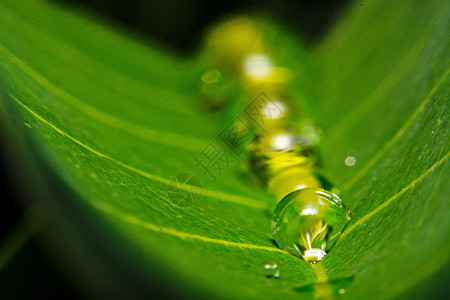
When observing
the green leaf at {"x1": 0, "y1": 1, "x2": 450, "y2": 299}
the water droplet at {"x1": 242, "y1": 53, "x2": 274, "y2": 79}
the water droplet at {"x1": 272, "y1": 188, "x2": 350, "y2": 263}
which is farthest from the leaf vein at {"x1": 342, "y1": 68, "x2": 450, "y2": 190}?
the water droplet at {"x1": 242, "y1": 53, "x2": 274, "y2": 79}

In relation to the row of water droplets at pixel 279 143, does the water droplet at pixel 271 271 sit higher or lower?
lower

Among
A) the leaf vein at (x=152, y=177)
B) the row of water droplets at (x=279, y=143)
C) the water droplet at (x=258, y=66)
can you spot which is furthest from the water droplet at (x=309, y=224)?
the water droplet at (x=258, y=66)

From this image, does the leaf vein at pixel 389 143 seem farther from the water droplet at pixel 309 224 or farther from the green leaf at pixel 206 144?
the water droplet at pixel 309 224

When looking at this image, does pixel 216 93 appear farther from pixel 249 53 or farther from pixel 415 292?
pixel 415 292

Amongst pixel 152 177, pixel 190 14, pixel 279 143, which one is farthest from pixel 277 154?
pixel 190 14

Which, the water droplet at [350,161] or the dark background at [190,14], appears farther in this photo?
the dark background at [190,14]

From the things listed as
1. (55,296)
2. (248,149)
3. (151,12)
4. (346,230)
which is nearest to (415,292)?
(346,230)

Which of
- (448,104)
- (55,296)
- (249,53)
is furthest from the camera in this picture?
(249,53)

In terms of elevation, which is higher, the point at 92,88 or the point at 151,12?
the point at 151,12
